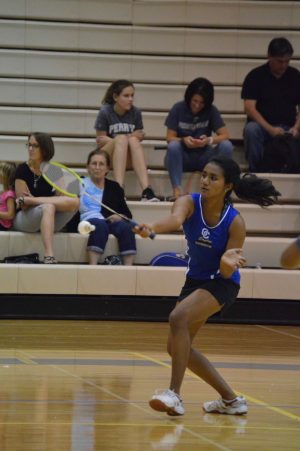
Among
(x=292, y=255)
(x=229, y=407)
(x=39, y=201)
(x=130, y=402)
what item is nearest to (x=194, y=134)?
(x=39, y=201)

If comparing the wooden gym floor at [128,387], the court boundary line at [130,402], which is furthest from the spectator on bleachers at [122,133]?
the court boundary line at [130,402]

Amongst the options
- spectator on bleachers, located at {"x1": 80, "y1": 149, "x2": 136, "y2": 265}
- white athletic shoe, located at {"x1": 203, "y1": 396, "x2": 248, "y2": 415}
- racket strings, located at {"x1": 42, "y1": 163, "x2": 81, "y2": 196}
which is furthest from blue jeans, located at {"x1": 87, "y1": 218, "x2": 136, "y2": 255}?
white athletic shoe, located at {"x1": 203, "y1": 396, "x2": 248, "y2": 415}

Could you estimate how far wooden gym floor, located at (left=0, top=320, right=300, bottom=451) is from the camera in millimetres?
4910

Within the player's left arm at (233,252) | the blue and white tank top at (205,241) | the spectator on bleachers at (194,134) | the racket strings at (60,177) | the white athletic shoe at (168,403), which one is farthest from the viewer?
the spectator on bleachers at (194,134)

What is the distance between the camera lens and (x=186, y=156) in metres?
11.0

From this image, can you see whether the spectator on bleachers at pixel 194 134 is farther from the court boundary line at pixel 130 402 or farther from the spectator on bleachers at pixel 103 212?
the court boundary line at pixel 130 402

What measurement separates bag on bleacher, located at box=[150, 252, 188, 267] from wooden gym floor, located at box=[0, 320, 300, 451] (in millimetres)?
739

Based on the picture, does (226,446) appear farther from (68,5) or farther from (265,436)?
(68,5)

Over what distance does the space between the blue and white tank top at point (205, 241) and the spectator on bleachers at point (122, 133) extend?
16.3 feet

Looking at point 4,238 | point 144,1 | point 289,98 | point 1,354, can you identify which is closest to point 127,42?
point 144,1

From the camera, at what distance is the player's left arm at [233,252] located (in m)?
5.27

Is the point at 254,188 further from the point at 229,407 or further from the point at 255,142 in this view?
the point at 255,142

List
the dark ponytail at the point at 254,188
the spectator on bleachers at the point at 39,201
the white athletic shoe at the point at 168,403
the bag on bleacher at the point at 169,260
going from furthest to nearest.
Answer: the bag on bleacher at the point at 169,260, the spectator on bleachers at the point at 39,201, the dark ponytail at the point at 254,188, the white athletic shoe at the point at 168,403

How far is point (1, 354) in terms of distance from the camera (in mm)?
7645
